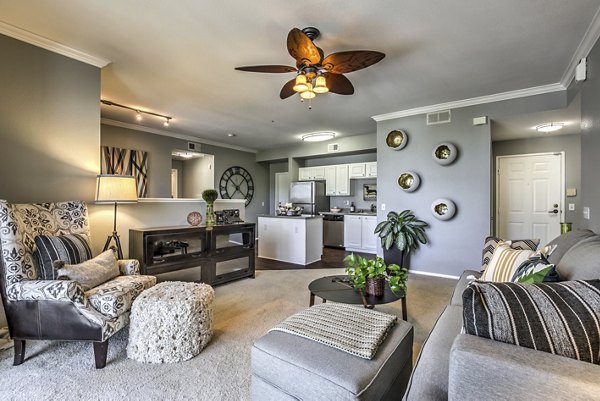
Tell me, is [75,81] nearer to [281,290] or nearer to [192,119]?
[192,119]

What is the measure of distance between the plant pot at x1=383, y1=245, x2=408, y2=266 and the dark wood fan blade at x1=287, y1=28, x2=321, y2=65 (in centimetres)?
311

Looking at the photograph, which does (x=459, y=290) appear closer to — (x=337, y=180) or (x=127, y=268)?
(x=127, y=268)

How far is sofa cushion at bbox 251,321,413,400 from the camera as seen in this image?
41.8 inches

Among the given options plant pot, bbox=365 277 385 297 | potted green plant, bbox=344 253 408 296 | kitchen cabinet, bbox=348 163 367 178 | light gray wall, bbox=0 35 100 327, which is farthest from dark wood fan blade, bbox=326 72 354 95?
kitchen cabinet, bbox=348 163 367 178

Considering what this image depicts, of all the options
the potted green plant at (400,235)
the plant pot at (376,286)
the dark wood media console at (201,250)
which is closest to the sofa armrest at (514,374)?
the plant pot at (376,286)

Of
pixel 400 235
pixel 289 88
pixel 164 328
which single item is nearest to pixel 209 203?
pixel 289 88

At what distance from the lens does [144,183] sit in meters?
5.61

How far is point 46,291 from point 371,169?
19.7ft

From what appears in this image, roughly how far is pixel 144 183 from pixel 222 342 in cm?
448

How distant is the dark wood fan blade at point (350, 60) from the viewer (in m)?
2.20

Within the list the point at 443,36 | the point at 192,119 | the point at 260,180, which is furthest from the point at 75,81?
the point at 260,180

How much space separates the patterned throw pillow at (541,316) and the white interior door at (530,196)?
5096 mm

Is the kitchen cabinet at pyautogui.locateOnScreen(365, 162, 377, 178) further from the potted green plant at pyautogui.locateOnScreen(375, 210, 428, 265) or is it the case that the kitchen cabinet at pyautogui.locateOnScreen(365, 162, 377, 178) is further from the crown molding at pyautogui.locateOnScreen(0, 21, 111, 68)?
the crown molding at pyautogui.locateOnScreen(0, 21, 111, 68)

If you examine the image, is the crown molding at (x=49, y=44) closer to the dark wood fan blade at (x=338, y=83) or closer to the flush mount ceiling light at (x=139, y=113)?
the flush mount ceiling light at (x=139, y=113)
